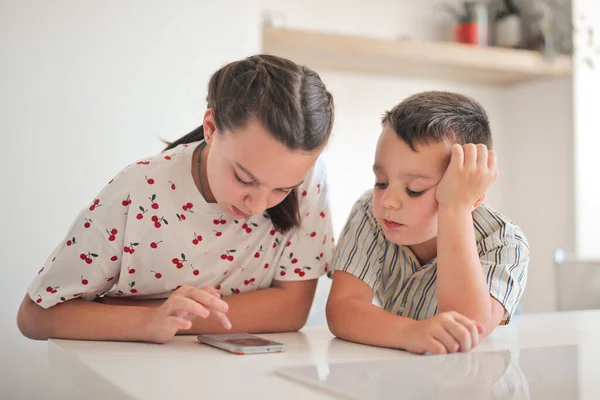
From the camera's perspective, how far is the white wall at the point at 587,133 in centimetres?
304

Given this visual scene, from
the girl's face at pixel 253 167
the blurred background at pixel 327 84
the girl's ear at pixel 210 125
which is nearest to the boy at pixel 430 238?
the girl's face at pixel 253 167

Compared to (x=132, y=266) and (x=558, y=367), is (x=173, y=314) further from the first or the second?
(x=558, y=367)

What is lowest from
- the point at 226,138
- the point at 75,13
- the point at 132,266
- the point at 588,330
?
the point at 588,330

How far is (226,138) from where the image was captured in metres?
1.02

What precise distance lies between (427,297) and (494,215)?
0.56 feet

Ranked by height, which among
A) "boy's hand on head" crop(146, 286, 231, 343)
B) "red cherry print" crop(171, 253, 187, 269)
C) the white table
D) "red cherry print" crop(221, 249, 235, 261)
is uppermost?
"red cherry print" crop(221, 249, 235, 261)

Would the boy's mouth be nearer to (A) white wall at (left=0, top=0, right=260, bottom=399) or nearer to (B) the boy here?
(B) the boy

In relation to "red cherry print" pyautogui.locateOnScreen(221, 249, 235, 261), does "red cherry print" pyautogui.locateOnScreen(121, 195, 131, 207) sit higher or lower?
higher

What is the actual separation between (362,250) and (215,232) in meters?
0.24

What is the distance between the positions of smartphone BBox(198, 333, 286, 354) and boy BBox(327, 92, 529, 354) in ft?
0.51

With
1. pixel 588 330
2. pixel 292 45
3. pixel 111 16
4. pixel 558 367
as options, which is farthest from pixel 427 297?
pixel 292 45

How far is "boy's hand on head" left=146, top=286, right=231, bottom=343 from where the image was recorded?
889mm

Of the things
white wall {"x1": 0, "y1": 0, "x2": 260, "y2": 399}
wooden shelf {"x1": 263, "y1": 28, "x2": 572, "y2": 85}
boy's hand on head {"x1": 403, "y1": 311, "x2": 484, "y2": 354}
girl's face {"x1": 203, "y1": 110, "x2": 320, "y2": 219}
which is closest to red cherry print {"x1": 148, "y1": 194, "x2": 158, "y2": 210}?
girl's face {"x1": 203, "y1": 110, "x2": 320, "y2": 219}

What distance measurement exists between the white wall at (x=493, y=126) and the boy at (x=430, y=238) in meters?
1.78
